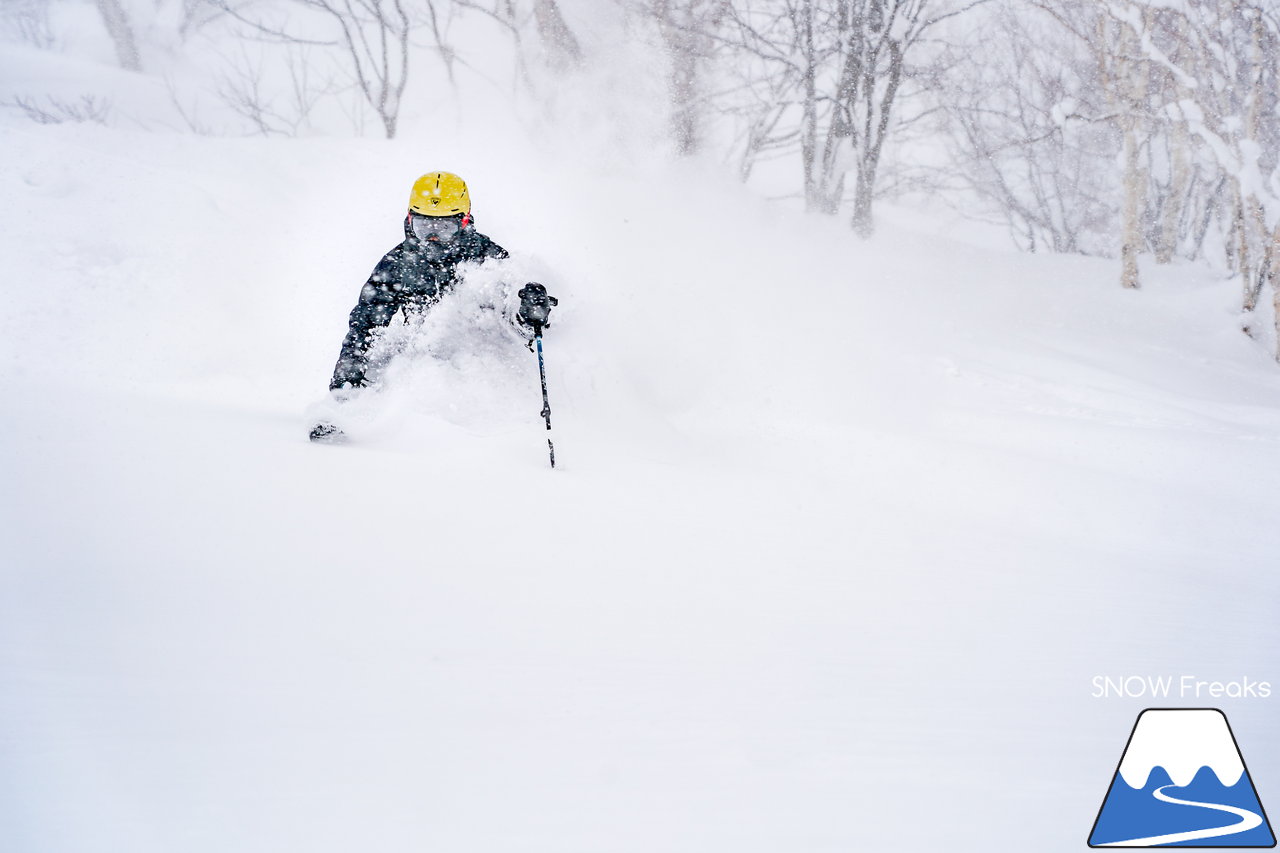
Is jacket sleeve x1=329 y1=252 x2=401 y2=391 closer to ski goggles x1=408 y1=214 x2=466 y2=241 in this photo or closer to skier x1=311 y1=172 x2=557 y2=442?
skier x1=311 y1=172 x2=557 y2=442

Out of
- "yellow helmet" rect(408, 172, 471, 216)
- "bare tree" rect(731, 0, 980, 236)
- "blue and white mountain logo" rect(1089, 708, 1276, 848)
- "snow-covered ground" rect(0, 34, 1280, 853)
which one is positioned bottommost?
"blue and white mountain logo" rect(1089, 708, 1276, 848)

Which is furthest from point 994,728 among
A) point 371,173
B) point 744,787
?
point 371,173

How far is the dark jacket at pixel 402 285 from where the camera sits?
155 inches

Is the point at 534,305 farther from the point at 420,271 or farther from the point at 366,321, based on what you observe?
the point at 366,321

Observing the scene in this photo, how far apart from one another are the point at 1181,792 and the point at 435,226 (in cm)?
401

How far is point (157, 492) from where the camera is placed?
241cm

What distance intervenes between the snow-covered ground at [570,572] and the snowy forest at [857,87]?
3888 millimetres

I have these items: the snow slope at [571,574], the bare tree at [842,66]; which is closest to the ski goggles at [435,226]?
the snow slope at [571,574]

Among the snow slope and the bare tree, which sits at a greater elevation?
the bare tree

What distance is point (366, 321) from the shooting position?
156 inches

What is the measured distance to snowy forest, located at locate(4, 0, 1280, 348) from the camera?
27.9 ft

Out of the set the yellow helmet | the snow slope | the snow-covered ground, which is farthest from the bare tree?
the yellow helmet

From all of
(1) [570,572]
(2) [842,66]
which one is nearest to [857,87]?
(2) [842,66]

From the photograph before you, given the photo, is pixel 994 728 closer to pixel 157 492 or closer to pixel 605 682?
pixel 605 682
